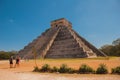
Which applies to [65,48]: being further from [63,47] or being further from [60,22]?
[60,22]

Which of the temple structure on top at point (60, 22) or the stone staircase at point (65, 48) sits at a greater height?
the temple structure on top at point (60, 22)

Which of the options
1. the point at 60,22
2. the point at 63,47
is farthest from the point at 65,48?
the point at 60,22

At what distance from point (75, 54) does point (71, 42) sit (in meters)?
5.31

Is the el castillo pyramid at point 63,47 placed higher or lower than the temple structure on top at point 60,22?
lower

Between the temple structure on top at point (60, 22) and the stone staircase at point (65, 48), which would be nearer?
the stone staircase at point (65, 48)

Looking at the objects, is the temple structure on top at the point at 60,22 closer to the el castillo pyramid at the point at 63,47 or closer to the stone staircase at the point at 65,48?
the el castillo pyramid at the point at 63,47

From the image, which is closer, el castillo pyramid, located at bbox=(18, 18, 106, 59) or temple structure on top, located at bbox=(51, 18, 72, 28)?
el castillo pyramid, located at bbox=(18, 18, 106, 59)

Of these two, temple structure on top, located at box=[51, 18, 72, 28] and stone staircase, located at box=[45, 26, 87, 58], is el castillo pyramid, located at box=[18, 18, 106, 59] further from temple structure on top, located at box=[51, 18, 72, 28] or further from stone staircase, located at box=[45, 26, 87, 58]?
temple structure on top, located at box=[51, 18, 72, 28]

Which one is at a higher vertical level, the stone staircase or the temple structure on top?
the temple structure on top

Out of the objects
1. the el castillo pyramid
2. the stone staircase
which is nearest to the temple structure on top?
the el castillo pyramid

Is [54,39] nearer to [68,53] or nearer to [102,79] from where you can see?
[68,53]

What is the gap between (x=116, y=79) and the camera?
11.0 m

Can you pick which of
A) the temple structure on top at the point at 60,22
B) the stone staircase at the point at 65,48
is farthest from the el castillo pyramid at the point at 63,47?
the temple structure on top at the point at 60,22

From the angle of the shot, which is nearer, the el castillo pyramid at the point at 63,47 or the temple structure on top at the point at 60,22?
the el castillo pyramid at the point at 63,47
